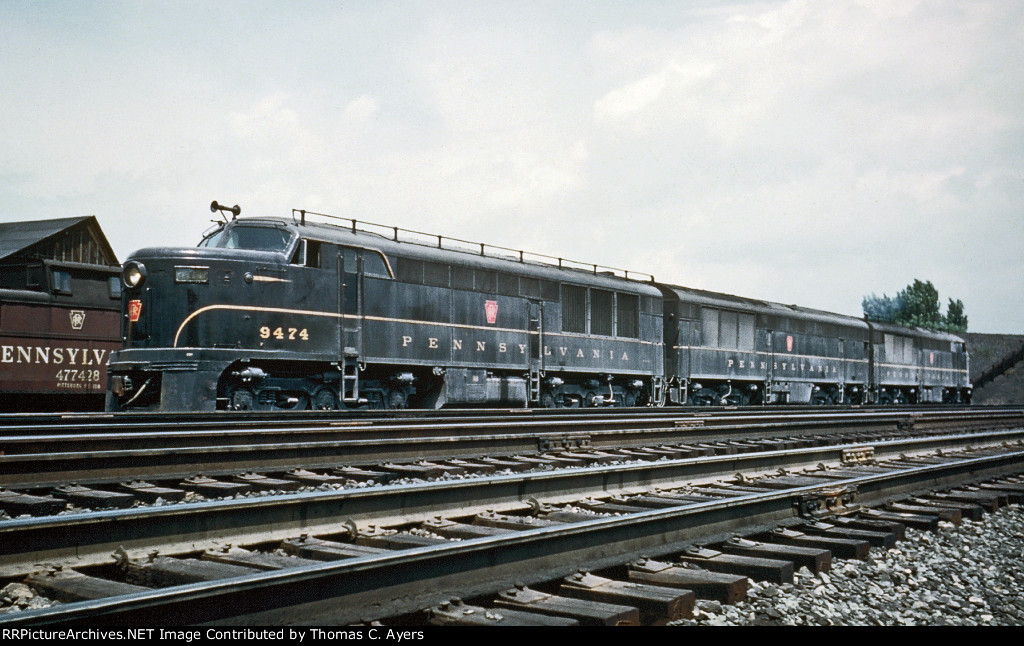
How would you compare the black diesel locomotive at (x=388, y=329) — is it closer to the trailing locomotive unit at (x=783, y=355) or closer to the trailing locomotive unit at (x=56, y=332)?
the trailing locomotive unit at (x=783, y=355)

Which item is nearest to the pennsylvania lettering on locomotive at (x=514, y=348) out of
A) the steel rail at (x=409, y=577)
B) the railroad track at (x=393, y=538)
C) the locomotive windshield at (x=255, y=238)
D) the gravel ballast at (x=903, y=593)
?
the locomotive windshield at (x=255, y=238)

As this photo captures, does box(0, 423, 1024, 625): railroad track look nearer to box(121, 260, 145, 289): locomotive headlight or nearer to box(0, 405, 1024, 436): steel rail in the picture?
box(0, 405, 1024, 436): steel rail

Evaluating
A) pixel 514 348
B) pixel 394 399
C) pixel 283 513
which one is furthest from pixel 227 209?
pixel 283 513

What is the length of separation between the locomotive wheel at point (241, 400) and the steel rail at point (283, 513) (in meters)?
8.20

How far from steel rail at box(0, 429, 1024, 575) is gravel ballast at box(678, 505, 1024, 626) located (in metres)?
2.16

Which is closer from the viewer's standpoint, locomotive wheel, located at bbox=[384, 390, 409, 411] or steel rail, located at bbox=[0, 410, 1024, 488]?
steel rail, located at bbox=[0, 410, 1024, 488]

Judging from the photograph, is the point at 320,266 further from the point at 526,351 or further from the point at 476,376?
the point at 526,351

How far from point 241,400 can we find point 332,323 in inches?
78.4

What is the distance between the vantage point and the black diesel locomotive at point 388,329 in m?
13.7

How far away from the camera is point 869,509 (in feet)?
24.8

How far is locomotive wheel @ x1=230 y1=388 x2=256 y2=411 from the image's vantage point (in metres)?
13.9

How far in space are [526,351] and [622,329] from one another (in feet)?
13.4

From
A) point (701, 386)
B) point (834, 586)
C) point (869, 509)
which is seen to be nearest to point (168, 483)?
point (834, 586)

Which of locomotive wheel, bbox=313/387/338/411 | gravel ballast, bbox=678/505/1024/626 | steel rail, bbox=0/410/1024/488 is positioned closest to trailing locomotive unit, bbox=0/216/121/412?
locomotive wheel, bbox=313/387/338/411
